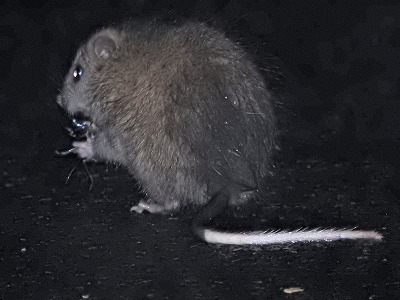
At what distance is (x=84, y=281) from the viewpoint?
10.3 ft

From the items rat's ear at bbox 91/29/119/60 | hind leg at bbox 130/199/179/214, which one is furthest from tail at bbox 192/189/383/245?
rat's ear at bbox 91/29/119/60

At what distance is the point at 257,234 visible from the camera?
10.8 feet

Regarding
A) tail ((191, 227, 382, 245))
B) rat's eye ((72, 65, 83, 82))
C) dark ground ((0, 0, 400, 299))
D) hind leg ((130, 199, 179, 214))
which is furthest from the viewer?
rat's eye ((72, 65, 83, 82))

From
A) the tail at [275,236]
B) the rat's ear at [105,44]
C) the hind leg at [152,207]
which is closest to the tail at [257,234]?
the tail at [275,236]

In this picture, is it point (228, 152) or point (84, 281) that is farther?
point (228, 152)

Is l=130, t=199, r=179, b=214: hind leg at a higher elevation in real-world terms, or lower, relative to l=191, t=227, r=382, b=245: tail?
higher

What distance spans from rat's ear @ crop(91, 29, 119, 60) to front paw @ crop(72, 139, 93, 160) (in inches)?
16.1

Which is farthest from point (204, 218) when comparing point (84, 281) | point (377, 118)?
point (377, 118)

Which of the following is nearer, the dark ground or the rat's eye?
the dark ground

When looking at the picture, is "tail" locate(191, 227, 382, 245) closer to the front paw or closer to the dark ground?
the dark ground

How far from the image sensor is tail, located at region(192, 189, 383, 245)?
3262mm

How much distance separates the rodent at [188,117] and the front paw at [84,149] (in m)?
0.21

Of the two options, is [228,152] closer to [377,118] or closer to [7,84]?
[377,118]

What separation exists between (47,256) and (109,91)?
685 millimetres
